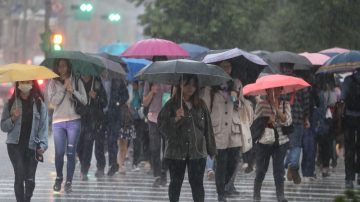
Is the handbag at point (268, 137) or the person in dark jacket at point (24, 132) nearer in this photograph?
the person in dark jacket at point (24, 132)

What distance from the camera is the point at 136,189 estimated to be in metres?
14.6

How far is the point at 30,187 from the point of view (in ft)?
37.9

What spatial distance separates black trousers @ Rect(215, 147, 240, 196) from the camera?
12898mm

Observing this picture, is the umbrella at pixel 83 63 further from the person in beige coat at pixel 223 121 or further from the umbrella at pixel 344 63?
the umbrella at pixel 344 63

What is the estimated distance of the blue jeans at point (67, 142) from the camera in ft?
45.6

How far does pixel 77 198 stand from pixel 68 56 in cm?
194

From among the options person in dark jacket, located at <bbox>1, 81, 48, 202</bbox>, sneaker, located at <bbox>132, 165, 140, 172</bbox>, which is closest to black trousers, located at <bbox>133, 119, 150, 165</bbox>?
sneaker, located at <bbox>132, 165, 140, 172</bbox>

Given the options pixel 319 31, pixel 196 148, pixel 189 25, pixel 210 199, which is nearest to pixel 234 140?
pixel 210 199

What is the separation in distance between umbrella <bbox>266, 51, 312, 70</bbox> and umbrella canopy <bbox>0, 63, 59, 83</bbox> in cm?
555

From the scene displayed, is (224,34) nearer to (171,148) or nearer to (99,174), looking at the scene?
(99,174)

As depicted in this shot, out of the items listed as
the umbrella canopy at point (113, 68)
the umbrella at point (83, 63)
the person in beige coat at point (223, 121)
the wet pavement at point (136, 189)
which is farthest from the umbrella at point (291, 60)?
the person in beige coat at point (223, 121)

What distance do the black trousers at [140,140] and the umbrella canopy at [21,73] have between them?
6318 mm

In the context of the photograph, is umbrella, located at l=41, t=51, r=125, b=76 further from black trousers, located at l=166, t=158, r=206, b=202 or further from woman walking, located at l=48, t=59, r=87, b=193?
black trousers, located at l=166, t=158, r=206, b=202

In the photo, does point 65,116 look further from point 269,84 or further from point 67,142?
point 269,84
